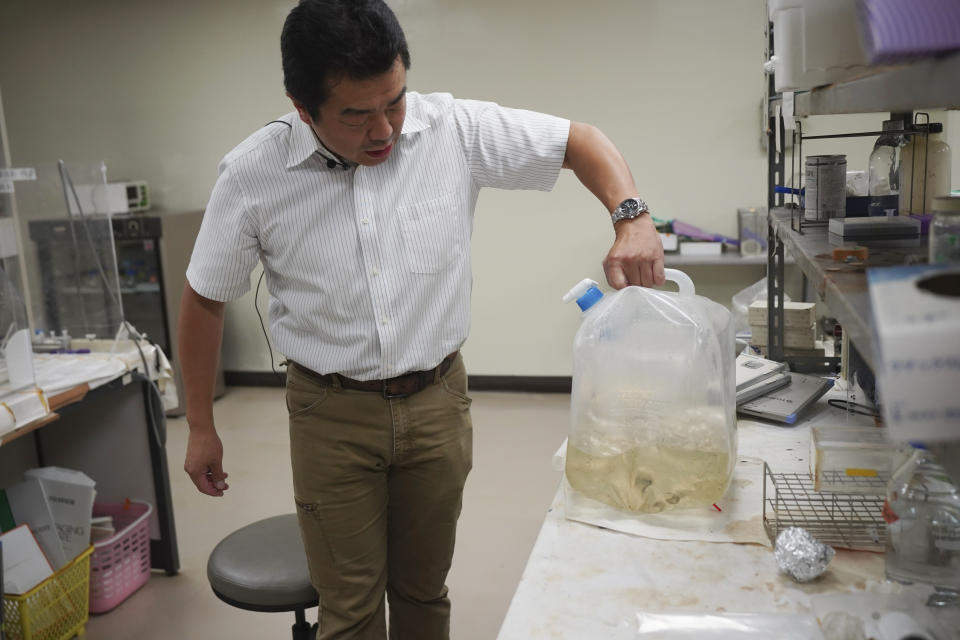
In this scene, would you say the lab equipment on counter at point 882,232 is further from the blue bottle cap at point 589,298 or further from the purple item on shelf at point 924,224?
the blue bottle cap at point 589,298

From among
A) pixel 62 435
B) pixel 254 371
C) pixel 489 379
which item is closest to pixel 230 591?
pixel 62 435

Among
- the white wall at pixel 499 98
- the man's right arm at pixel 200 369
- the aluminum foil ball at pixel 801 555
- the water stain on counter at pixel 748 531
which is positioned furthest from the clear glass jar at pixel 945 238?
the white wall at pixel 499 98

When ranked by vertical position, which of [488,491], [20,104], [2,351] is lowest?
[488,491]

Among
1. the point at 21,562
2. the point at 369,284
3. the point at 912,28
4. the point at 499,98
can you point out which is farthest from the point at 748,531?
the point at 499,98

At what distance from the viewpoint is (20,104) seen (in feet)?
17.1

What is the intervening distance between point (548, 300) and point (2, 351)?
3.02 m

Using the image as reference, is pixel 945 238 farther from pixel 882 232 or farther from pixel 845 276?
pixel 882 232

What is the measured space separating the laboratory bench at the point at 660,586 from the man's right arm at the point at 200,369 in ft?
2.48

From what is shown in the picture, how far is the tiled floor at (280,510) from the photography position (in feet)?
8.31

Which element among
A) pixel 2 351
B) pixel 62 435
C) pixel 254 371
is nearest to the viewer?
pixel 2 351

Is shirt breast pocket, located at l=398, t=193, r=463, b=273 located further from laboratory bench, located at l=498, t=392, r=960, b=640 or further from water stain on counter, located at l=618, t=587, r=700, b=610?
water stain on counter, located at l=618, t=587, r=700, b=610

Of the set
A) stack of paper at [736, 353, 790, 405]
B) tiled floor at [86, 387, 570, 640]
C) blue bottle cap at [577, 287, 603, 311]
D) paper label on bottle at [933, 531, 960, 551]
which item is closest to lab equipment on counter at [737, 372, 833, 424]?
stack of paper at [736, 353, 790, 405]

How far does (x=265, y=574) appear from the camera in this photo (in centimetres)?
167

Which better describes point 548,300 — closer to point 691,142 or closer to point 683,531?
point 691,142
